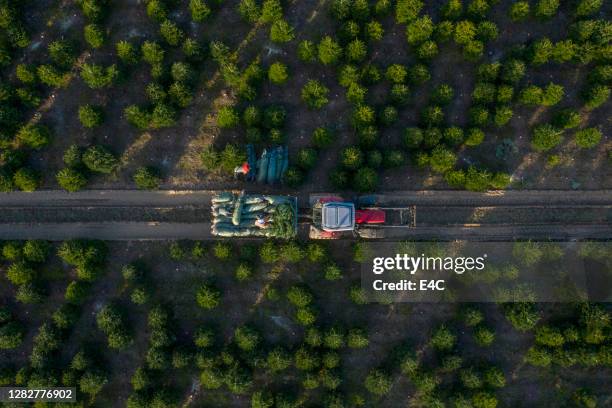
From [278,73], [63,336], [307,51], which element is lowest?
[63,336]

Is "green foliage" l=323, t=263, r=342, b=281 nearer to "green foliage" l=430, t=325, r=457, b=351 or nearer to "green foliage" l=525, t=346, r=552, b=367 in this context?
"green foliage" l=430, t=325, r=457, b=351

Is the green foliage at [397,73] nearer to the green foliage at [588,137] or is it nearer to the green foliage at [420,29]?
the green foliage at [420,29]

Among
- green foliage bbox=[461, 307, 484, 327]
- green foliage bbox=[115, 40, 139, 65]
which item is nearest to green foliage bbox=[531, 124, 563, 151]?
green foliage bbox=[461, 307, 484, 327]

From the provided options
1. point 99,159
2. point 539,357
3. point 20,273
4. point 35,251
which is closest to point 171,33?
point 99,159

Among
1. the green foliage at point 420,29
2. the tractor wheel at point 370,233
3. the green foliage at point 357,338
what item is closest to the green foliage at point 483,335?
the green foliage at point 357,338

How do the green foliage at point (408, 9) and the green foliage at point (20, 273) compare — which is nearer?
the green foliage at point (20, 273)

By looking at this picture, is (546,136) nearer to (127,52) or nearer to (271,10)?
(271,10)
